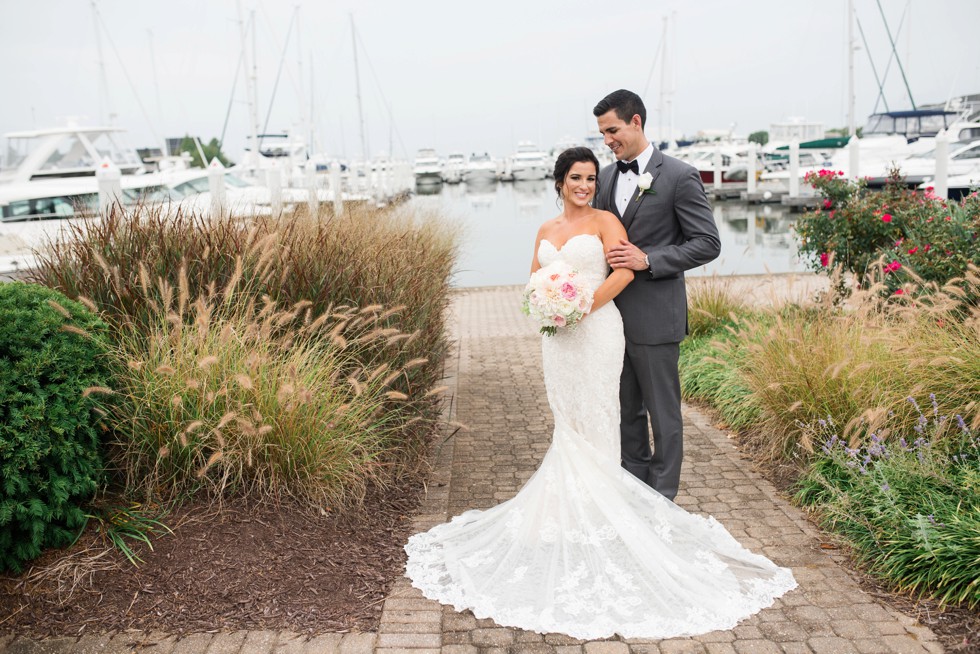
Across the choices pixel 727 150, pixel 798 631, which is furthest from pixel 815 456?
pixel 727 150

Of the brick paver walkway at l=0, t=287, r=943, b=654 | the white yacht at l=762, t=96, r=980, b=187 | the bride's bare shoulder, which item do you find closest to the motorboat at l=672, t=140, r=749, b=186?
the white yacht at l=762, t=96, r=980, b=187

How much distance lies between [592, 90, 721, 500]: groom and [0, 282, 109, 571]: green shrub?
2.87m

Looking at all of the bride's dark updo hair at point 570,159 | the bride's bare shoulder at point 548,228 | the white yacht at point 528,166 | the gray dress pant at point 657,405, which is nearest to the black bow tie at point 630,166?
the bride's dark updo hair at point 570,159

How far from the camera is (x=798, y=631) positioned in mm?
3748

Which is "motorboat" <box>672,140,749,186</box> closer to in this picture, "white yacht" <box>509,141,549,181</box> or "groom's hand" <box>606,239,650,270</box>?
"white yacht" <box>509,141,549,181</box>

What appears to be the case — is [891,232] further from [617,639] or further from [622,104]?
[617,639]

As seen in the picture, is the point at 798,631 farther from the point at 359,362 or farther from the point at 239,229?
the point at 239,229

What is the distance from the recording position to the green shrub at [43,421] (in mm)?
3854

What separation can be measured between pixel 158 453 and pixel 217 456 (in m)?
0.47

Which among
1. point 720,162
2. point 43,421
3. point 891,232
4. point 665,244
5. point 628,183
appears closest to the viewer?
point 43,421

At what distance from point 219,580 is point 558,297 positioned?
224 cm

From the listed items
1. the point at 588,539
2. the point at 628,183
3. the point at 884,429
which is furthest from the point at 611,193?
the point at 884,429

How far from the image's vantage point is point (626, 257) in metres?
4.55

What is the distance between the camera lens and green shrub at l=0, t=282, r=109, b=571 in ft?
12.6
